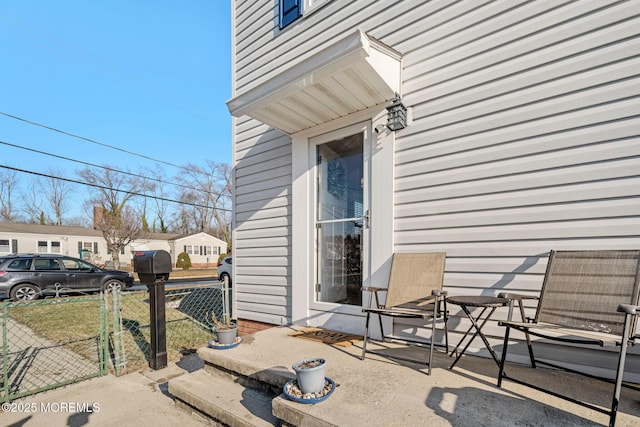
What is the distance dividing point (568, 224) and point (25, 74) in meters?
17.3

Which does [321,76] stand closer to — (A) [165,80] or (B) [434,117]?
(B) [434,117]

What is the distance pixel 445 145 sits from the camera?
284 centimetres

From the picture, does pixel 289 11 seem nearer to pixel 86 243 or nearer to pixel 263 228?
pixel 263 228

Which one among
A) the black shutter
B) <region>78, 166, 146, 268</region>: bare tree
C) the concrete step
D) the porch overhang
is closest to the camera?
the concrete step

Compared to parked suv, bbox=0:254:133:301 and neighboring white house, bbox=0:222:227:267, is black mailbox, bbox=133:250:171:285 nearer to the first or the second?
parked suv, bbox=0:254:133:301

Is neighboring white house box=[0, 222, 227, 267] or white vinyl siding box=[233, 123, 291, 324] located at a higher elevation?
white vinyl siding box=[233, 123, 291, 324]

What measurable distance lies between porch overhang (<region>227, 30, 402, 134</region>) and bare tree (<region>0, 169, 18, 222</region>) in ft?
114

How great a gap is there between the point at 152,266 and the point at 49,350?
219cm

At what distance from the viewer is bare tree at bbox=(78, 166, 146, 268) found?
907 inches

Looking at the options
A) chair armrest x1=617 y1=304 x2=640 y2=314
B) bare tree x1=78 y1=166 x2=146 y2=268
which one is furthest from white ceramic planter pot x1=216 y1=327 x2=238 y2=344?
bare tree x1=78 y1=166 x2=146 y2=268

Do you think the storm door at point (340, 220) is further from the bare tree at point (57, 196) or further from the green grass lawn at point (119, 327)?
the bare tree at point (57, 196)

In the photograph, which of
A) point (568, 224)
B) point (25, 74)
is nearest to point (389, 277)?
point (568, 224)

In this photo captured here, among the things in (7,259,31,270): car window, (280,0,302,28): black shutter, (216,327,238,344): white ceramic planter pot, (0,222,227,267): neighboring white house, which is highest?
(280,0,302,28): black shutter

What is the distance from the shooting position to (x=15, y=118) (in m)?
11.4
